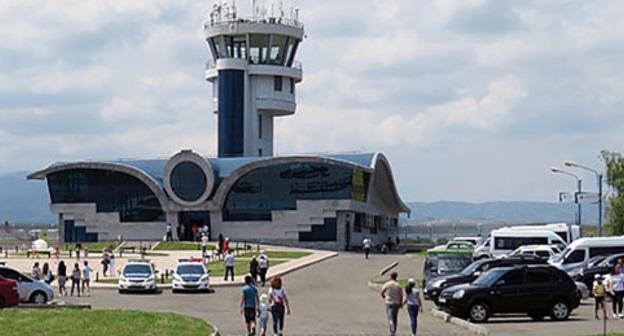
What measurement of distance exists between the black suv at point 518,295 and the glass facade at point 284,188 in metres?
64.8

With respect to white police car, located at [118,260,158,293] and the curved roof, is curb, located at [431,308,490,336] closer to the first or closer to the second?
white police car, located at [118,260,158,293]

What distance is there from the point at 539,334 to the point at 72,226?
8114 centimetres

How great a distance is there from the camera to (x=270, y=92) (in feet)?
374

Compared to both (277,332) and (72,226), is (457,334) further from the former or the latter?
(72,226)

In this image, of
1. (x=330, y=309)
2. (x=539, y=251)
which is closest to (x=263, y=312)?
(x=330, y=309)

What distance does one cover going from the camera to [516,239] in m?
61.2

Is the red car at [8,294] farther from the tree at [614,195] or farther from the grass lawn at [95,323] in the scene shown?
the tree at [614,195]

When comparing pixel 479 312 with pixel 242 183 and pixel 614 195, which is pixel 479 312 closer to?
pixel 614 195

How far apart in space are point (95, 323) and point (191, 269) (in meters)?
20.1

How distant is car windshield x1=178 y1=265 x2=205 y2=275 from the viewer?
48.7 meters

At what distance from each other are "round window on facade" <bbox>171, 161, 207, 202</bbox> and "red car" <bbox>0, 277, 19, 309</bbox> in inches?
2534

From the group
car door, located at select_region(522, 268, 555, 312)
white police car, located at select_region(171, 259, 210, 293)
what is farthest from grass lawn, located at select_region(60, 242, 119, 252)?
car door, located at select_region(522, 268, 555, 312)

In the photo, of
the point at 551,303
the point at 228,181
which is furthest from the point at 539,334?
the point at 228,181

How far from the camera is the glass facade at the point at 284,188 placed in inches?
3888
